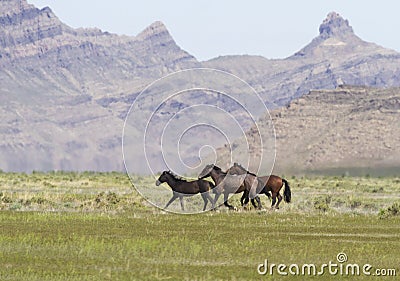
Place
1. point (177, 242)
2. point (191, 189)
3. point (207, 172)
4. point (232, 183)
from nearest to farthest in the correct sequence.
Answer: point (177, 242)
point (232, 183)
point (191, 189)
point (207, 172)

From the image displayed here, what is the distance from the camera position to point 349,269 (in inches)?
884

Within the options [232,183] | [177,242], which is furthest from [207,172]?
[177,242]

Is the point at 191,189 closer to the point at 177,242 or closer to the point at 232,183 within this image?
the point at 232,183

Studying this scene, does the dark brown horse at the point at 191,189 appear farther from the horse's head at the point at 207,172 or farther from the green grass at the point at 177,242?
the green grass at the point at 177,242

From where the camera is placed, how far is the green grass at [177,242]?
2163 centimetres

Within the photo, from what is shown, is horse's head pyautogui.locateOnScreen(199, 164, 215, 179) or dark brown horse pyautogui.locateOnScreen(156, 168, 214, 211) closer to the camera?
dark brown horse pyautogui.locateOnScreen(156, 168, 214, 211)

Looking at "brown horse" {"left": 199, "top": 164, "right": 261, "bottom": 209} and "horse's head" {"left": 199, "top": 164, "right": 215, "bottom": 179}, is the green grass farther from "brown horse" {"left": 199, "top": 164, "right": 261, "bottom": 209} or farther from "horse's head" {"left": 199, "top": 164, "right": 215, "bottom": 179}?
"horse's head" {"left": 199, "top": 164, "right": 215, "bottom": 179}

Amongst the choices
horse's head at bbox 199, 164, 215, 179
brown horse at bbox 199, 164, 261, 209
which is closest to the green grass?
brown horse at bbox 199, 164, 261, 209

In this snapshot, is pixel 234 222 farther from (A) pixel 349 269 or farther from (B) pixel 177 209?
(A) pixel 349 269

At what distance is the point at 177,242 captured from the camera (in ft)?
87.4

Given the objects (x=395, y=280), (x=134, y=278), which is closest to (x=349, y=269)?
(x=395, y=280)

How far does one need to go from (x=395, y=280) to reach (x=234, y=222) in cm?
1301

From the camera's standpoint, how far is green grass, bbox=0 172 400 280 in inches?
852

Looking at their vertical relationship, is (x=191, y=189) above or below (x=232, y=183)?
below
